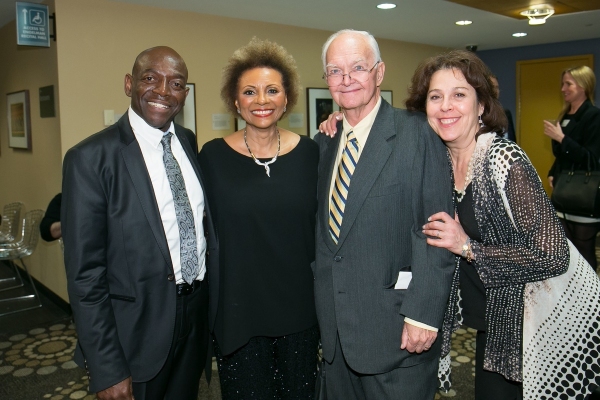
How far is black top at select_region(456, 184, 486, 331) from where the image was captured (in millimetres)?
1928

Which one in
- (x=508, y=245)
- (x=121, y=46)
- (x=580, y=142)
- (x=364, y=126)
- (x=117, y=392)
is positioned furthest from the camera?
(x=121, y=46)

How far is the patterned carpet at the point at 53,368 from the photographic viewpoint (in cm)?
340

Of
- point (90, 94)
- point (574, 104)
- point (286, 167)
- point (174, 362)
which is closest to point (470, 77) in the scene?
point (286, 167)

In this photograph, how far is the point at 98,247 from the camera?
171 cm

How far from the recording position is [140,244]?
1769 millimetres

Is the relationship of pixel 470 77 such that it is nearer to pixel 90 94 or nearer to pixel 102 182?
pixel 102 182

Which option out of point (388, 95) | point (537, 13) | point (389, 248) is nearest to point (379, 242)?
point (389, 248)

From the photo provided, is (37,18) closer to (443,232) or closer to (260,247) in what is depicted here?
(260,247)

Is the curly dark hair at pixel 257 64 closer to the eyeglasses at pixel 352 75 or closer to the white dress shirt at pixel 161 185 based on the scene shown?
the eyeglasses at pixel 352 75

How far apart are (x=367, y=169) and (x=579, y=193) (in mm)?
2844

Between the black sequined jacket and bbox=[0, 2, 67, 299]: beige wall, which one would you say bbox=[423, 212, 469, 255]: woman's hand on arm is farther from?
bbox=[0, 2, 67, 299]: beige wall

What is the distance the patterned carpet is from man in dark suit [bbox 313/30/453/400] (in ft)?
5.11

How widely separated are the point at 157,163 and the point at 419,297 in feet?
3.49

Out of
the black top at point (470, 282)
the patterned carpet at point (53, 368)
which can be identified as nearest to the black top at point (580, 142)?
the patterned carpet at point (53, 368)
